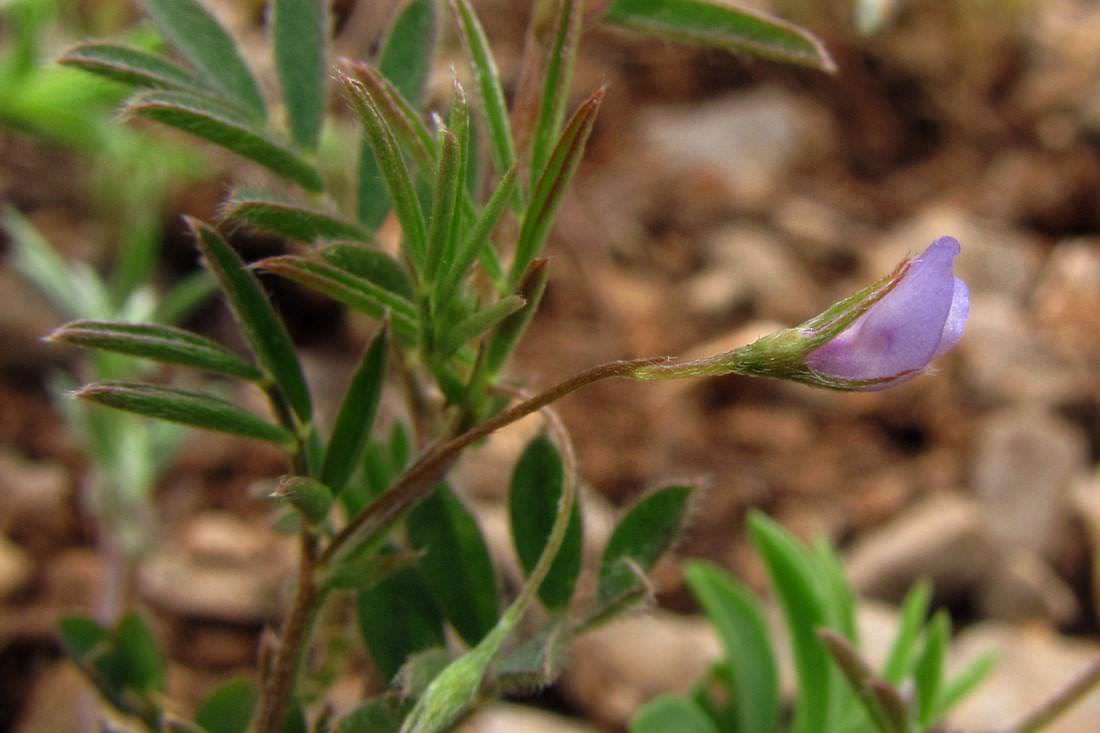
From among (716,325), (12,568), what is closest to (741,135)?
(716,325)

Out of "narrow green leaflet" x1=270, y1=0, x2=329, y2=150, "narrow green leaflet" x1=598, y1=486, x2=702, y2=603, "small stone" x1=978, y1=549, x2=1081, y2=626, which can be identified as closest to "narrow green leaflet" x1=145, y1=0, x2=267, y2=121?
"narrow green leaflet" x1=270, y1=0, x2=329, y2=150

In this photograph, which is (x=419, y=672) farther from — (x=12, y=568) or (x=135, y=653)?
(x=12, y=568)

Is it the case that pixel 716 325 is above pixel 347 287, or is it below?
below

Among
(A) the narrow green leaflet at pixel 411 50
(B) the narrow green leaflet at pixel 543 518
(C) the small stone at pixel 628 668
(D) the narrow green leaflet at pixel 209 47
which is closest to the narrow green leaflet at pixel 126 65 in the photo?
(D) the narrow green leaflet at pixel 209 47

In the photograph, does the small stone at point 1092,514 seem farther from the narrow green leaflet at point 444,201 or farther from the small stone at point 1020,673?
the narrow green leaflet at point 444,201

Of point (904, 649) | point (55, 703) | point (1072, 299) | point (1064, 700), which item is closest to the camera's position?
point (1064, 700)

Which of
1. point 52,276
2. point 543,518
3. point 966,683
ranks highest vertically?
point 543,518
